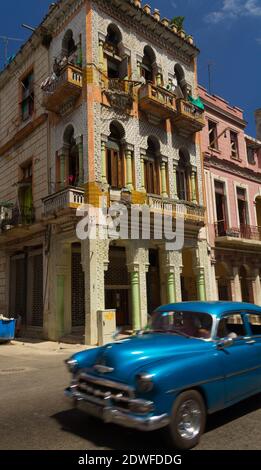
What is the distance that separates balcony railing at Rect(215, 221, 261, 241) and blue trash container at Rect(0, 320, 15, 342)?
A: 37.8 feet

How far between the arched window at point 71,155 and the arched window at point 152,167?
3222 mm

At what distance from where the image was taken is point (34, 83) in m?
19.6

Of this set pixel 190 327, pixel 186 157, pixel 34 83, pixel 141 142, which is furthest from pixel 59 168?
pixel 190 327

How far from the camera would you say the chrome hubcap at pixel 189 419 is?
4.38 meters

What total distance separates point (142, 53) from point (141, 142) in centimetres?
475

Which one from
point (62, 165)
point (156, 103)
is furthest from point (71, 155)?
point (156, 103)

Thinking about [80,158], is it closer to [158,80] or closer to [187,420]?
[158,80]

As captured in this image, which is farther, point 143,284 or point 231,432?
point 143,284

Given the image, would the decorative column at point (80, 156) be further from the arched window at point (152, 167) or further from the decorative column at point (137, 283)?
the arched window at point (152, 167)

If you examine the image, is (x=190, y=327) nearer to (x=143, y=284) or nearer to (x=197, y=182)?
(x=143, y=284)

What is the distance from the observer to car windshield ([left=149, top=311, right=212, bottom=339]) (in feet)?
17.9

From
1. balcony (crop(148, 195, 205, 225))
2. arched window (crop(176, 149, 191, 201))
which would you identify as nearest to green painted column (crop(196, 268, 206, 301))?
balcony (crop(148, 195, 205, 225))

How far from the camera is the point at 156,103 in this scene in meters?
17.7

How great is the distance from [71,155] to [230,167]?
1059 cm
